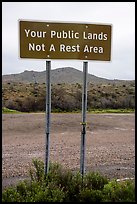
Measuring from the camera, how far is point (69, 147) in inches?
473

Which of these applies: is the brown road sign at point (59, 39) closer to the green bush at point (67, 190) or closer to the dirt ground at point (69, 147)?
the green bush at point (67, 190)

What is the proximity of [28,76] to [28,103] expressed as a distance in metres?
77.9

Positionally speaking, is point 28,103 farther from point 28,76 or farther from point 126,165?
point 28,76

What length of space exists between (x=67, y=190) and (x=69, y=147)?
7475 millimetres

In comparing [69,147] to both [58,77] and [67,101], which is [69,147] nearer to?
[67,101]

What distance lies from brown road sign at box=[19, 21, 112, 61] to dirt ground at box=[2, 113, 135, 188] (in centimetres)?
332

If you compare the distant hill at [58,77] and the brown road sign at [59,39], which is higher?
the distant hill at [58,77]

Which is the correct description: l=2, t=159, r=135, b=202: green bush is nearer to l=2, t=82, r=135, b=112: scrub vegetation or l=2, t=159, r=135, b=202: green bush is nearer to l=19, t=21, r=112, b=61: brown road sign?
l=19, t=21, r=112, b=61: brown road sign

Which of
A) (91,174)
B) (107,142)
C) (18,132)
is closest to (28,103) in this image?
(18,132)

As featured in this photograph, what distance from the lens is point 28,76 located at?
4225 inches

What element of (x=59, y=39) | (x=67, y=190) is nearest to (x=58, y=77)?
(x=59, y=39)

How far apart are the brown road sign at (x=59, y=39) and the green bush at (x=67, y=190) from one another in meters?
1.57

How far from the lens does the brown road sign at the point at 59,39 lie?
183 inches

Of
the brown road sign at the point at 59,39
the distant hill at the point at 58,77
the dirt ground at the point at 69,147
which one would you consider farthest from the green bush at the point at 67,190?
the distant hill at the point at 58,77
